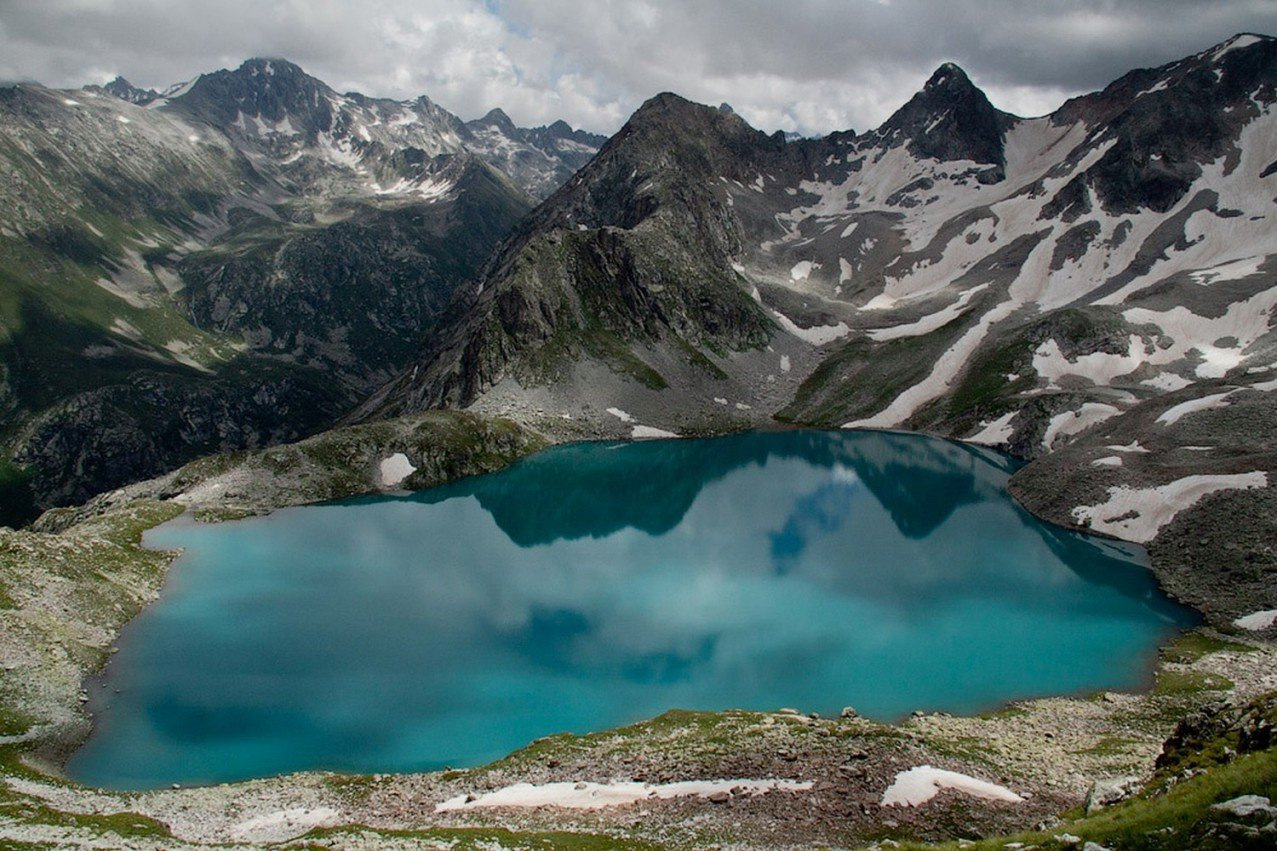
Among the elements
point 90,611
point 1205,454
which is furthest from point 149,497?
point 1205,454

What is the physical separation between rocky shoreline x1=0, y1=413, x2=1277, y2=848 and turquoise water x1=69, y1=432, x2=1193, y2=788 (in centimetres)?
290

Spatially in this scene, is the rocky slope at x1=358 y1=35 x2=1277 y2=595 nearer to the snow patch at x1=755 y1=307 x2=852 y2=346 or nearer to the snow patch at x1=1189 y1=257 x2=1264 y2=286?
the snow patch at x1=755 y1=307 x2=852 y2=346

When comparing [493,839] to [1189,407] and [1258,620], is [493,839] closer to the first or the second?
[1258,620]

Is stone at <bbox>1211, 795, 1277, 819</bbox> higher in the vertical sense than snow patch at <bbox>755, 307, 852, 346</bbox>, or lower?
lower

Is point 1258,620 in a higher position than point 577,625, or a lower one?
lower

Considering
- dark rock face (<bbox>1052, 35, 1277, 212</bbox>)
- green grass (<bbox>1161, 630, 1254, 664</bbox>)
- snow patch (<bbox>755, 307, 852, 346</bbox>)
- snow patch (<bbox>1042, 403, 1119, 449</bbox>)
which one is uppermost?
dark rock face (<bbox>1052, 35, 1277, 212</bbox>)

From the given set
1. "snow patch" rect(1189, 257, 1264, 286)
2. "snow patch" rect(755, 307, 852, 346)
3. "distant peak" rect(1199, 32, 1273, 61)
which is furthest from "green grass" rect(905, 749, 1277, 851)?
"distant peak" rect(1199, 32, 1273, 61)

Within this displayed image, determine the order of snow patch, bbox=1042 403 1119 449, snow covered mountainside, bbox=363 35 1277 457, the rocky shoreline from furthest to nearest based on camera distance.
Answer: snow covered mountainside, bbox=363 35 1277 457, snow patch, bbox=1042 403 1119 449, the rocky shoreline

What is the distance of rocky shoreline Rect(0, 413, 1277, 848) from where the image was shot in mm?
24938

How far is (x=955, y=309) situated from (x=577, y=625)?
445 feet

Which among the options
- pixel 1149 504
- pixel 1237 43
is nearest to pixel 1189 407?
pixel 1149 504

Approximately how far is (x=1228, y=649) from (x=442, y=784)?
51.1 meters

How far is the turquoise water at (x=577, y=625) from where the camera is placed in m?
41.3

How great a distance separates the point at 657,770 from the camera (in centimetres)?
3098
